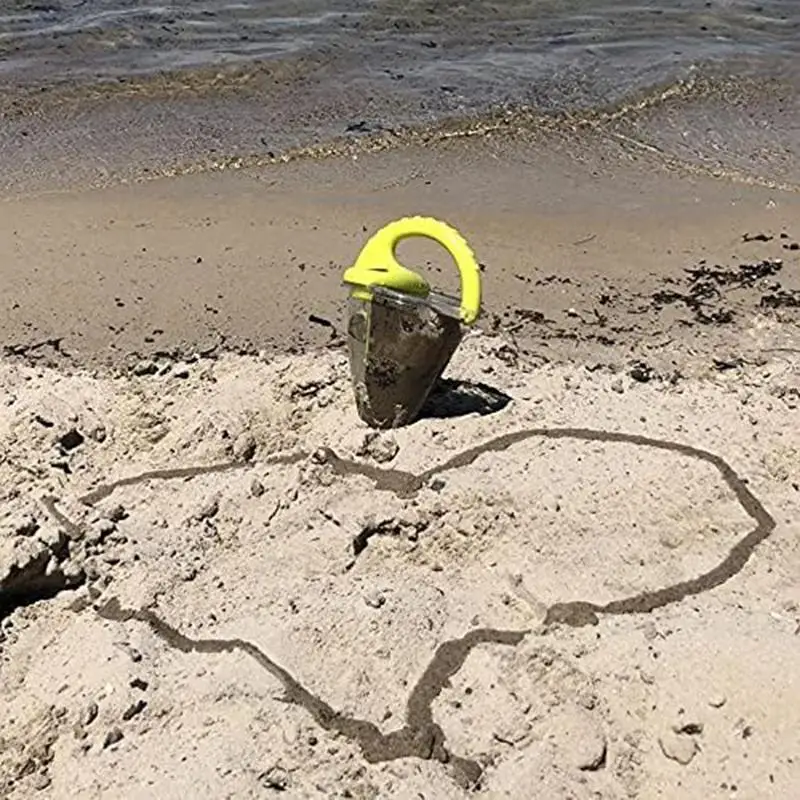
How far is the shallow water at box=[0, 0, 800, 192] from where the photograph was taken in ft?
24.8

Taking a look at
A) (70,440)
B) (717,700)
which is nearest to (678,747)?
(717,700)

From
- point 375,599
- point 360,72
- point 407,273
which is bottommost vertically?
point 375,599

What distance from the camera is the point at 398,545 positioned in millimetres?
3463

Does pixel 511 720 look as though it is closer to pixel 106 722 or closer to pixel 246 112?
pixel 106 722

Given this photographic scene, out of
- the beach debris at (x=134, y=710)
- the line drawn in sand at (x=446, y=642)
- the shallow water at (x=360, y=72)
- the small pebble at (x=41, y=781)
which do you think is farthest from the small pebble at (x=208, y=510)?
the shallow water at (x=360, y=72)

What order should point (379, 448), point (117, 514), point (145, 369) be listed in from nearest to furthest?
point (117, 514) < point (379, 448) < point (145, 369)

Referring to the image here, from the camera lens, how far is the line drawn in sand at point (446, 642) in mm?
2867

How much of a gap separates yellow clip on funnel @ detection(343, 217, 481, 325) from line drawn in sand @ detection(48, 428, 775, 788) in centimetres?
51

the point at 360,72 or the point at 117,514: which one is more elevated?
the point at 360,72

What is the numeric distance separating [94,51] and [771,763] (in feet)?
27.3

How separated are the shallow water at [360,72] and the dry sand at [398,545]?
2.33 metres

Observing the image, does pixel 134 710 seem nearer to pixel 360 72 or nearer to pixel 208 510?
pixel 208 510

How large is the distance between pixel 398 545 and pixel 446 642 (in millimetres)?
417

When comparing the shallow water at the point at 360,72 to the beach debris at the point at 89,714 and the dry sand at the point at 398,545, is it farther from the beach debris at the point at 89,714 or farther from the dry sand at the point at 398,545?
the beach debris at the point at 89,714
